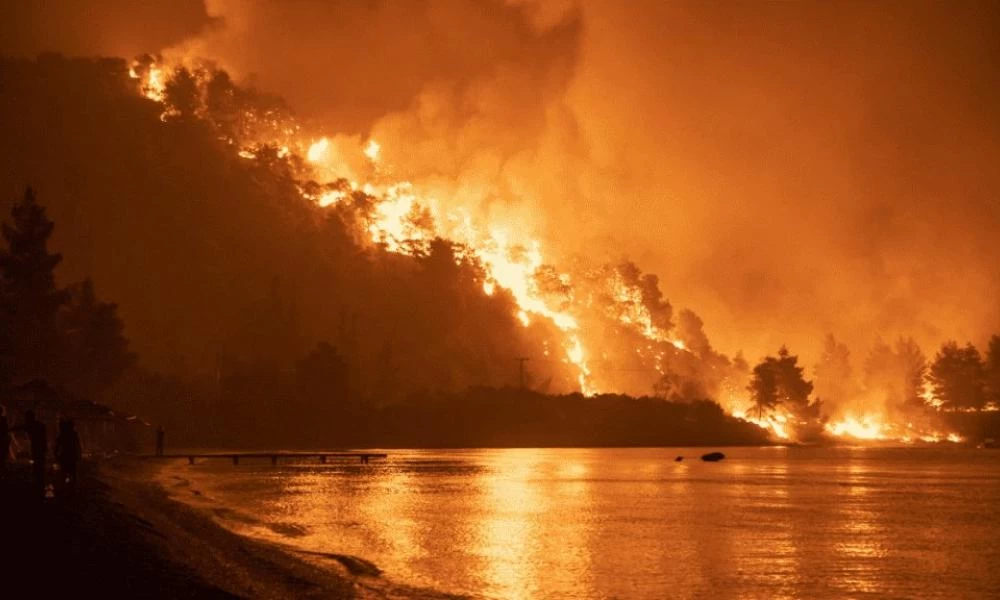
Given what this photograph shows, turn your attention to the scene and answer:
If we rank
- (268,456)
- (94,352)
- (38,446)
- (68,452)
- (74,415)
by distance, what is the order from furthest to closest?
(268,456) < (94,352) < (74,415) < (68,452) < (38,446)

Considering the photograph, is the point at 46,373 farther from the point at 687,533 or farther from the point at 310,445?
the point at 310,445

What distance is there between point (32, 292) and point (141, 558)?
82.4 metres

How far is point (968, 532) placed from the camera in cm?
6194

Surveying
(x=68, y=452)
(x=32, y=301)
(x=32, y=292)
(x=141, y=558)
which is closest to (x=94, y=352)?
(x=32, y=292)

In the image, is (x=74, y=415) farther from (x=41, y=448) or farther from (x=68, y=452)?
(x=41, y=448)

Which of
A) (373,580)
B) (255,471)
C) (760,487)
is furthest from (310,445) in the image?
(373,580)

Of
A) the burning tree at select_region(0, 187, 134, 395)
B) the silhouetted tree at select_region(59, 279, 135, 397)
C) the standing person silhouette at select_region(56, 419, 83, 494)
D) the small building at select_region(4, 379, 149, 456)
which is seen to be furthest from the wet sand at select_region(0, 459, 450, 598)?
the silhouetted tree at select_region(59, 279, 135, 397)

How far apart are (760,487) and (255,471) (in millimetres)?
50105

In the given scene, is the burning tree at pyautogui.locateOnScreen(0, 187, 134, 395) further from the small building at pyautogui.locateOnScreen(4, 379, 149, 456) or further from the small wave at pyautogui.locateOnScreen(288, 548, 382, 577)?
the small wave at pyautogui.locateOnScreen(288, 548, 382, 577)

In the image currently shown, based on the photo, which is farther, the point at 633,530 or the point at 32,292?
the point at 32,292

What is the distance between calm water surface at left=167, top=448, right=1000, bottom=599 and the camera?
41812 mm

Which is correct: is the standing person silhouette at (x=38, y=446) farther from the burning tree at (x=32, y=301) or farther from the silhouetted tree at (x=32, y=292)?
the silhouetted tree at (x=32, y=292)

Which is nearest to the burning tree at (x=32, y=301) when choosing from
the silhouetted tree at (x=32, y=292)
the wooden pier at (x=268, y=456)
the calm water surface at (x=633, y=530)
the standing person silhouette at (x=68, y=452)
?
the silhouetted tree at (x=32, y=292)

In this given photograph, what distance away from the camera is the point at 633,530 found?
60562 millimetres
